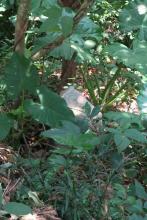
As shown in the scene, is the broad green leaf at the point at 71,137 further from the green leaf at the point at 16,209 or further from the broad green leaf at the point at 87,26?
the broad green leaf at the point at 87,26

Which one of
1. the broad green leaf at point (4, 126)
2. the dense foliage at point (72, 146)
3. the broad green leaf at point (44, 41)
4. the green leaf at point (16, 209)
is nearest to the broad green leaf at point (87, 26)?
the dense foliage at point (72, 146)

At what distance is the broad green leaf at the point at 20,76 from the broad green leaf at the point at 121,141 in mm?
475

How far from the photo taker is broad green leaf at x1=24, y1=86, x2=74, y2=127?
1732 millimetres

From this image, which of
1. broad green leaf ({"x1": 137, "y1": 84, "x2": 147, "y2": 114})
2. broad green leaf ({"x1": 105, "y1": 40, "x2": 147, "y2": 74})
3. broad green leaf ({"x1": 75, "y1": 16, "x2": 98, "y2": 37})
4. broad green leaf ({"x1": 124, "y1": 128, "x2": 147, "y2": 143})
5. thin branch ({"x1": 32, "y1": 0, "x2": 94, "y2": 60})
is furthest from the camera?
broad green leaf ({"x1": 75, "y1": 16, "x2": 98, "y2": 37})

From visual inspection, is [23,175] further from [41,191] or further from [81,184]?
[81,184]

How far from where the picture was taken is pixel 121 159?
154 cm

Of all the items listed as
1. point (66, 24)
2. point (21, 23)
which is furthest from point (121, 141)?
point (21, 23)

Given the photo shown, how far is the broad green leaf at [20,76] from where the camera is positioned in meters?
1.71

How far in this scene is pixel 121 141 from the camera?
1.38 metres

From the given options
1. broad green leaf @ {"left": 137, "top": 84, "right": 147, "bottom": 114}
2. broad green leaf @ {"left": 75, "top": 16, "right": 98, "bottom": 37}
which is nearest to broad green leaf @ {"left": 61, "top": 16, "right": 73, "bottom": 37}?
broad green leaf @ {"left": 137, "top": 84, "right": 147, "bottom": 114}

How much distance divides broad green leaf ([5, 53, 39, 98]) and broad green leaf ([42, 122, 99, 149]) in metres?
0.40

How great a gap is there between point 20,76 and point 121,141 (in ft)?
1.86

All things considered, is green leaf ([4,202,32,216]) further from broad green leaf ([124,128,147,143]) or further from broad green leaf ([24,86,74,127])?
broad green leaf ([24,86,74,127])

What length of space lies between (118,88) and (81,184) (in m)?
2.13
